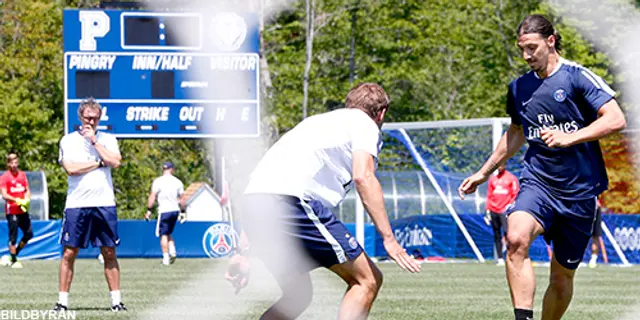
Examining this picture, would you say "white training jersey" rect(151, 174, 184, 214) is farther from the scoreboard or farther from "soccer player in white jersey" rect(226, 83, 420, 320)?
"soccer player in white jersey" rect(226, 83, 420, 320)

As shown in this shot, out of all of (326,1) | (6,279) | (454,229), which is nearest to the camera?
(6,279)

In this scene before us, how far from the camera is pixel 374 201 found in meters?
6.75

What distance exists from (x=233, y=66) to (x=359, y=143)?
16.7m

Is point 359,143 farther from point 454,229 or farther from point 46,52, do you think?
point 46,52

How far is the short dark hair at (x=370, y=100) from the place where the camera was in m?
6.98

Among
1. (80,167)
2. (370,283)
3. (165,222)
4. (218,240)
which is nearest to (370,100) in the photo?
(370,283)

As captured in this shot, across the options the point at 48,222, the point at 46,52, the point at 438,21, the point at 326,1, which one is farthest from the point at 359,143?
the point at 438,21

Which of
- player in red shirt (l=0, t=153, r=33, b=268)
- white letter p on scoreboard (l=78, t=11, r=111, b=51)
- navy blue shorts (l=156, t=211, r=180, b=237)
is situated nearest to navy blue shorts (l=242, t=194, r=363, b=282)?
player in red shirt (l=0, t=153, r=33, b=268)

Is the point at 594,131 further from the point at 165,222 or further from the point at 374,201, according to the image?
the point at 165,222

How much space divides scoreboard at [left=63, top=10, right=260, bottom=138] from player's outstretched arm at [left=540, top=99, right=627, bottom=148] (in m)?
15.5

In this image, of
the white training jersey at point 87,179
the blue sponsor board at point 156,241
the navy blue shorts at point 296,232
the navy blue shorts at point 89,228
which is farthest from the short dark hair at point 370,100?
the blue sponsor board at point 156,241

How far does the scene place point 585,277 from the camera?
18000mm

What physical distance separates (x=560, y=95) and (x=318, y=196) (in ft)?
5.47

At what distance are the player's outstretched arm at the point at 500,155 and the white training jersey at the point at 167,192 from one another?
15.8 m
